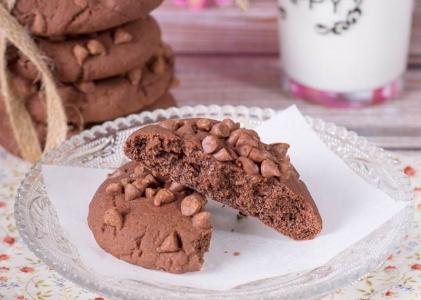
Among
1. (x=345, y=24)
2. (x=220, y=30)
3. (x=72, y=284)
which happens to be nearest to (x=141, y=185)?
(x=72, y=284)

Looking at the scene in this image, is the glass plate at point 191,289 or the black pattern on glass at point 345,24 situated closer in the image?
the glass plate at point 191,289

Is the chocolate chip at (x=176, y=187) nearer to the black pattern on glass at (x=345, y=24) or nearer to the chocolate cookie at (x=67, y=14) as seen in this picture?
the chocolate cookie at (x=67, y=14)

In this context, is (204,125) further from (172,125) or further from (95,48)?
(95,48)

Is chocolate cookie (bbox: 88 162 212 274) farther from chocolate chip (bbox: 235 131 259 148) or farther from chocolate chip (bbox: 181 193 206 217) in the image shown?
chocolate chip (bbox: 235 131 259 148)

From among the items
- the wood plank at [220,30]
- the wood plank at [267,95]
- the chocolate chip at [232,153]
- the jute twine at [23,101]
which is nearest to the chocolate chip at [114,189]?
the chocolate chip at [232,153]

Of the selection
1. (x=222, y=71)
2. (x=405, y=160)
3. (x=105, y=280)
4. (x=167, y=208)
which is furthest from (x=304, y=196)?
(x=222, y=71)

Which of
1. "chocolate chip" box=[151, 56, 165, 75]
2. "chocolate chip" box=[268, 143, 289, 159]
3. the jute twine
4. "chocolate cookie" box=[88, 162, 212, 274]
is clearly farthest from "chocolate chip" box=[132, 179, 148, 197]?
"chocolate chip" box=[151, 56, 165, 75]

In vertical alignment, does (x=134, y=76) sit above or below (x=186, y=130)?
below
